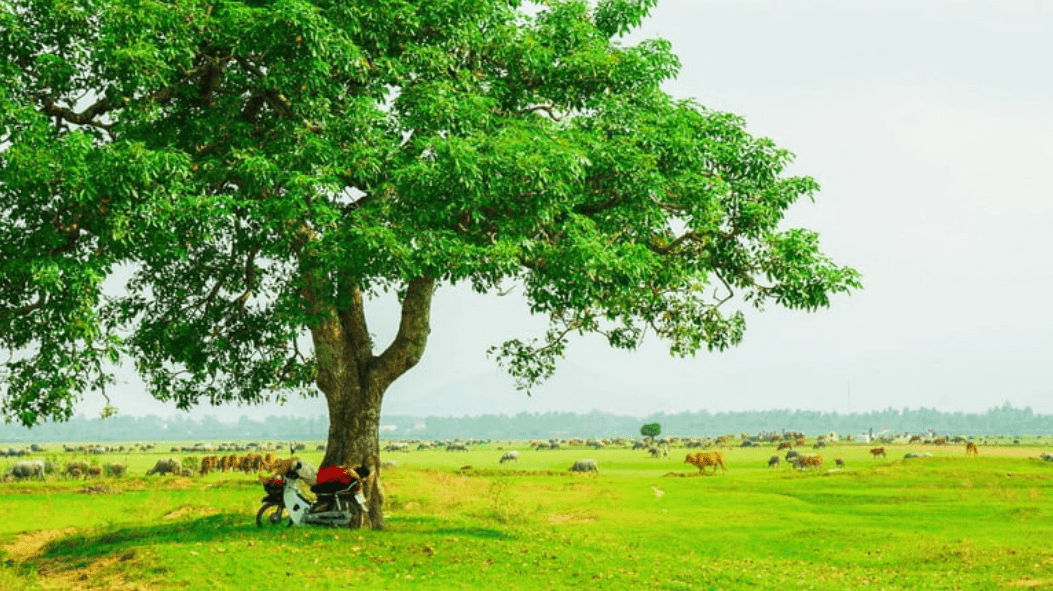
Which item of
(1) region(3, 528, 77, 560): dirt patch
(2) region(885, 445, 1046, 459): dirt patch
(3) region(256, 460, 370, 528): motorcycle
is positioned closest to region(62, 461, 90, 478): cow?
(1) region(3, 528, 77, 560): dirt patch

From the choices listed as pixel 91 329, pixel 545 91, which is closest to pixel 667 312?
pixel 545 91

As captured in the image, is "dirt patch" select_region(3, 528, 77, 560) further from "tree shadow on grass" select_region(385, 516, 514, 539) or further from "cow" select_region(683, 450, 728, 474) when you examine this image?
"cow" select_region(683, 450, 728, 474)

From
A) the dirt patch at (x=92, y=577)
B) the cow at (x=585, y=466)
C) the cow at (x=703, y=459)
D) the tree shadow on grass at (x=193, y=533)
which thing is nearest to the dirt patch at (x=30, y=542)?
the tree shadow on grass at (x=193, y=533)

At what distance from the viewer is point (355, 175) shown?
23.5 m

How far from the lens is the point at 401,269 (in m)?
22.6

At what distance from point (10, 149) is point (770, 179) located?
1933 cm

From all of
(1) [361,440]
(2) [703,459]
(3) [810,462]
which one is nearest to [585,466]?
(2) [703,459]

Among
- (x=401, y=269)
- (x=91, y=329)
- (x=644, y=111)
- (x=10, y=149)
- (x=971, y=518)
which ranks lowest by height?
(x=971, y=518)

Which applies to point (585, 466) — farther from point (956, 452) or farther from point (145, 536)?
point (956, 452)

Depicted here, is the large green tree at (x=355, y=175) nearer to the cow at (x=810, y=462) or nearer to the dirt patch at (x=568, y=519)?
the dirt patch at (x=568, y=519)

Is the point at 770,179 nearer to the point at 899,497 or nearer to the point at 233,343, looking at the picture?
the point at 233,343

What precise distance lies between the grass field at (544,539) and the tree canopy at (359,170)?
4808mm

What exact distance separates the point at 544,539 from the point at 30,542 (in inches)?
664

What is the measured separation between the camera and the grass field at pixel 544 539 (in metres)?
22.6
